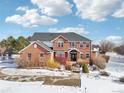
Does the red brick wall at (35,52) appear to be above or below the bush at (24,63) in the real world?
above

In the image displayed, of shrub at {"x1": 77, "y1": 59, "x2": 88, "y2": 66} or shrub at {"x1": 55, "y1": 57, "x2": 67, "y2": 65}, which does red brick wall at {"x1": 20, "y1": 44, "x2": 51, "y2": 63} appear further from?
shrub at {"x1": 77, "y1": 59, "x2": 88, "y2": 66}

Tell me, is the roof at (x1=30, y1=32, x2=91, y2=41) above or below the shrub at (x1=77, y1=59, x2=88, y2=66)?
above

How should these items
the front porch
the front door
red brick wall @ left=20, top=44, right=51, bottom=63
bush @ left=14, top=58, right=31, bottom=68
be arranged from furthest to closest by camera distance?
the front door < the front porch < red brick wall @ left=20, top=44, right=51, bottom=63 < bush @ left=14, top=58, right=31, bottom=68

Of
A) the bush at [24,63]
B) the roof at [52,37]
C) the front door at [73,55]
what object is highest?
the roof at [52,37]

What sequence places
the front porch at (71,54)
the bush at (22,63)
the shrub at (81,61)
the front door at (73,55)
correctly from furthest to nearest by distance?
the front door at (73,55) → the front porch at (71,54) → the shrub at (81,61) → the bush at (22,63)

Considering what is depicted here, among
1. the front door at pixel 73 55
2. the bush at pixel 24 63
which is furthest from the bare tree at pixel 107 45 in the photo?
the bush at pixel 24 63

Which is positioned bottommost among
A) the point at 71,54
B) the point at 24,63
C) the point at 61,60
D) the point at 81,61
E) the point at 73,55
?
the point at 24,63

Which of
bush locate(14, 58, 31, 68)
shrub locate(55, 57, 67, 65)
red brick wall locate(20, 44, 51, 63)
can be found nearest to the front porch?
shrub locate(55, 57, 67, 65)

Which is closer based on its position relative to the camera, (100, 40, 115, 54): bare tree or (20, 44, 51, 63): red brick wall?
(20, 44, 51, 63): red brick wall

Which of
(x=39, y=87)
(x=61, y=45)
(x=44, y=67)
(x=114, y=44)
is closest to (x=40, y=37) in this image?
(x=61, y=45)

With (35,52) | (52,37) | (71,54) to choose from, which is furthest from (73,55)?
(35,52)

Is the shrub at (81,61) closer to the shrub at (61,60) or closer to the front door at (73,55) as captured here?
the front door at (73,55)

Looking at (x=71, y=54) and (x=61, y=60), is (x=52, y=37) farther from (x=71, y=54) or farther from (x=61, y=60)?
(x=61, y=60)

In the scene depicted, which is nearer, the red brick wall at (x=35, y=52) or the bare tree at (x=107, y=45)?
the red brick wall at (x=35, y=52)
